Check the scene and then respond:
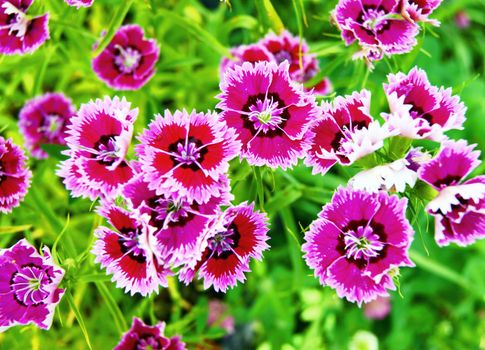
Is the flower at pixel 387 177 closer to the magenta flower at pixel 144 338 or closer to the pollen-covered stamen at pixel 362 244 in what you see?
the pollen-covered stamen at pixel 362 244

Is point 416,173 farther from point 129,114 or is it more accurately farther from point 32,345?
point 32,345

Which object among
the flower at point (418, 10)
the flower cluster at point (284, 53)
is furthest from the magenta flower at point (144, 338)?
the flower at point (418, 10)

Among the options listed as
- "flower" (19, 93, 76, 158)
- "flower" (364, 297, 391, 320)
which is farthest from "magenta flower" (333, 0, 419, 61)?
"flower" (364, 297, 391, 320)

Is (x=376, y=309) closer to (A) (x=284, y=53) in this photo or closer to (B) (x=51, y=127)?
(A) (x=284, y=53)

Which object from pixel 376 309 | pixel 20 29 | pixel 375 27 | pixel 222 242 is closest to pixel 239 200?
pixel 222 242

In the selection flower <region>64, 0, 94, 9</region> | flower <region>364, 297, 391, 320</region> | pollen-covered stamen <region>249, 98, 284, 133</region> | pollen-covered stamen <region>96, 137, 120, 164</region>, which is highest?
flower <region>64, 0, 94, 9</region>

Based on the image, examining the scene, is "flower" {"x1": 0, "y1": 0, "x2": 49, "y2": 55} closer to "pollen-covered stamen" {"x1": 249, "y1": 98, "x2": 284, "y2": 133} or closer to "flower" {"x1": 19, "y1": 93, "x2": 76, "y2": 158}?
"flower" {"x1": 19, "y1": 93, "x2": 76, "y2": 158}
